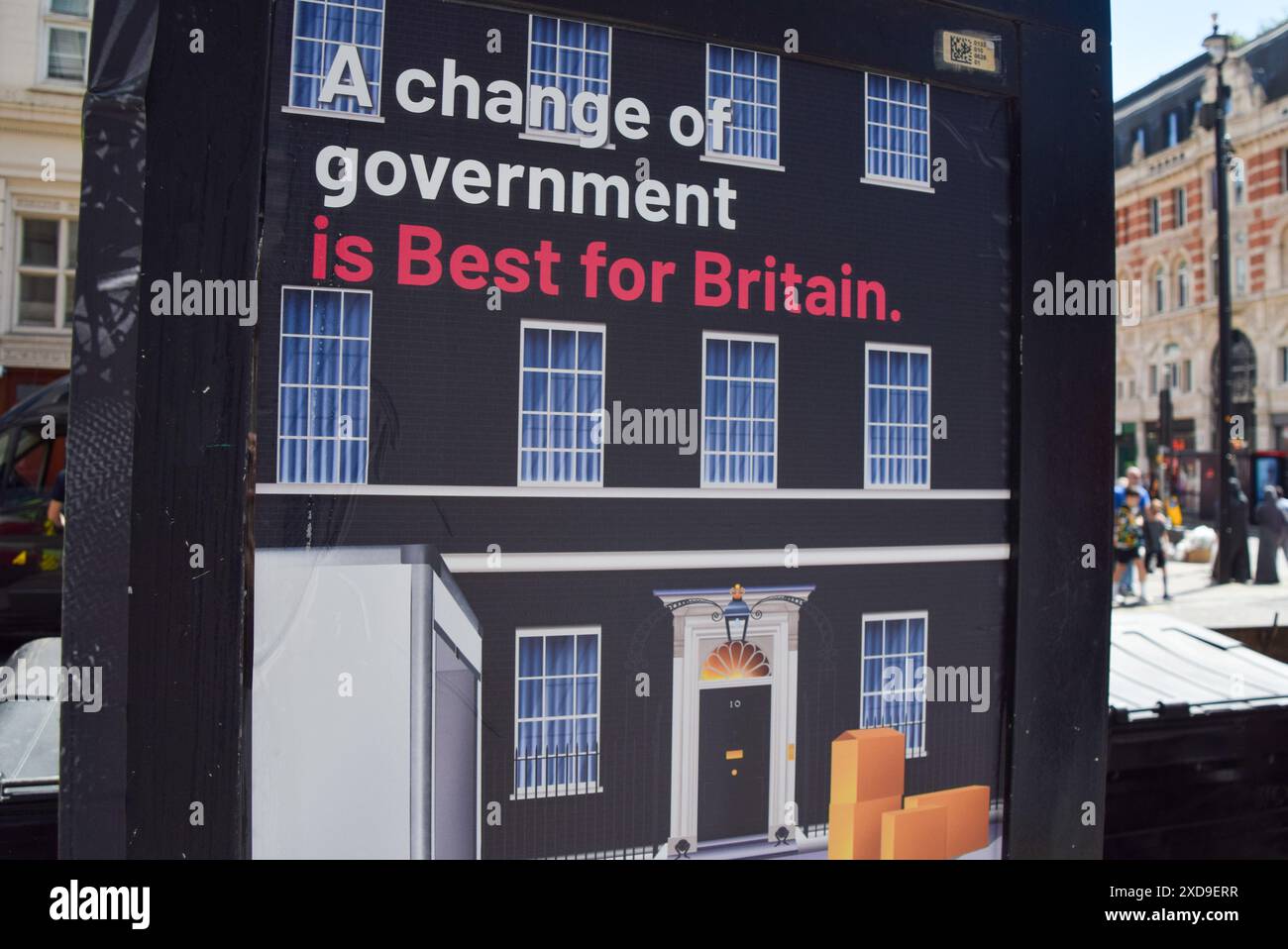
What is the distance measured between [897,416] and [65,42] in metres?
2.01

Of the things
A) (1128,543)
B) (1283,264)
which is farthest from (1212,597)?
(1283,264)

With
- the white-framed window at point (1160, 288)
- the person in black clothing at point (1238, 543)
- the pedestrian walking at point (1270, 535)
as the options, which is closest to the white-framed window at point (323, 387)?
the person in black clothing at point (1238, 543)

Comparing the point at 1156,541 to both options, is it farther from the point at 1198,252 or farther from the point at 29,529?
the point at 29,529

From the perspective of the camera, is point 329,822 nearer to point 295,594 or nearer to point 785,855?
point 295,594

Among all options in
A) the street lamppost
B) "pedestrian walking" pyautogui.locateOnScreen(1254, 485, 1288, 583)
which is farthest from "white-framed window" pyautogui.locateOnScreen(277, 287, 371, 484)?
"pedestrian walking" pyautogui.locateOnScreen(1254, 485, 1288, 583)

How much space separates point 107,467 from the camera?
1.55m

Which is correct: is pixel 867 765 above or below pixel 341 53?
below

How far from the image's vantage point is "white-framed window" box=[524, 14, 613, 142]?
174cm

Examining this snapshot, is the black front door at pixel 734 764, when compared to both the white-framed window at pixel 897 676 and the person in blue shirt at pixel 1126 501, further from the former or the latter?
the person in blue shirt at pixel 1126 501

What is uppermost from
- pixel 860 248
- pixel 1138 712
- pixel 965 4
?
pixel 965 4

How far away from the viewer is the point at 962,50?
2.00 metres

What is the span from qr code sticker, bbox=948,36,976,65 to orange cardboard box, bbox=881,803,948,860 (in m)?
1.80
